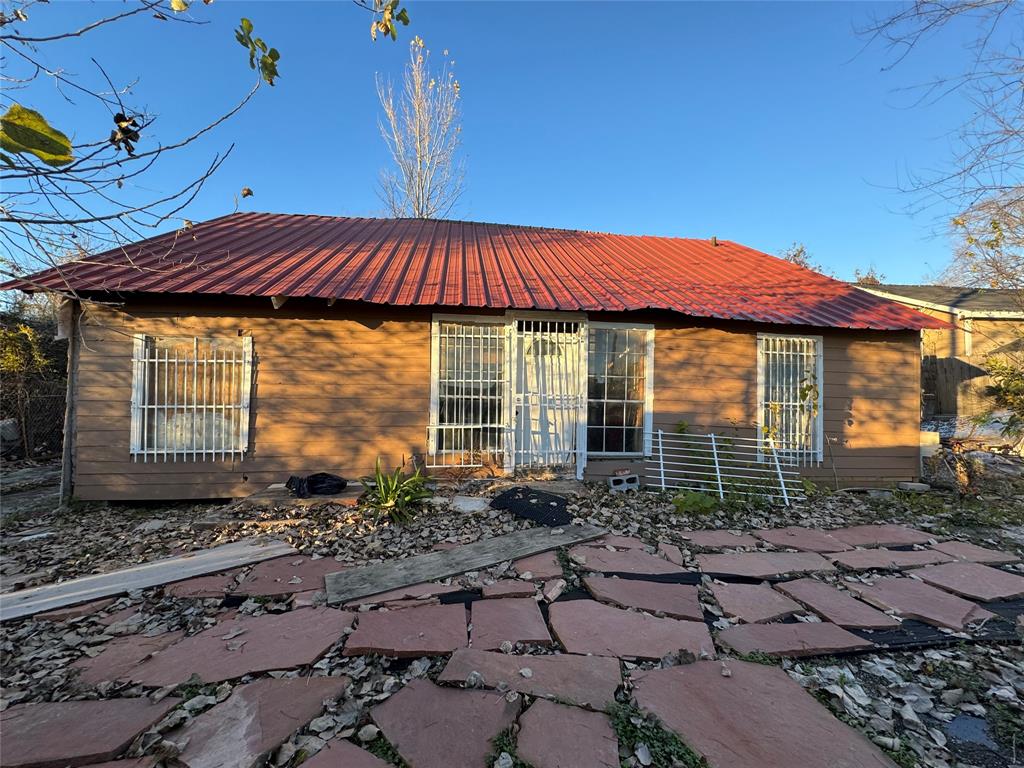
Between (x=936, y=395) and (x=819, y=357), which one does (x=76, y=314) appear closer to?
(x=819, y=357)

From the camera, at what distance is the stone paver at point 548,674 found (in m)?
1.97

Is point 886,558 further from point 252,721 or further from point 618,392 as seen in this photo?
point 252,721

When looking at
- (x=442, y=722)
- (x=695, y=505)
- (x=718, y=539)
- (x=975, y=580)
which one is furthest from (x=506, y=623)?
(x=975, y=580)

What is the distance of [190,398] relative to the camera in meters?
5.68

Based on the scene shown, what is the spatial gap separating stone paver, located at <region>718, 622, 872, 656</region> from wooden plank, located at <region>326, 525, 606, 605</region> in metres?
1.60

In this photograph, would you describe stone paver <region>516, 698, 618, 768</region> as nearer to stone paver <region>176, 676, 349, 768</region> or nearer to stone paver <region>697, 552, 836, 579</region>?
stone paver <region>176, 676, 349, 768</region>

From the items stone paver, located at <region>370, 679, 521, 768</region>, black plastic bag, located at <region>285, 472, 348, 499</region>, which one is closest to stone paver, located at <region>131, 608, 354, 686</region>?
stone paver, located at <region>370, 679, 521, 768</region>

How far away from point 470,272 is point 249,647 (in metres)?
5.31

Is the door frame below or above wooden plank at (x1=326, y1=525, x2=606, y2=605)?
above

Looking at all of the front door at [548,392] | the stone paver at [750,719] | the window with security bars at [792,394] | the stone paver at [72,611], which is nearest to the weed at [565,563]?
the stone paver at [750,719]

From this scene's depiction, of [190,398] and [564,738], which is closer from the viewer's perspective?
[564,738]

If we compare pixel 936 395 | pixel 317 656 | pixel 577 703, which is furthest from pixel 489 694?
pixel 936 395

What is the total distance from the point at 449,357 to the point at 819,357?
5.50 metres

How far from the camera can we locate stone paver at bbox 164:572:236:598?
3035 mm
